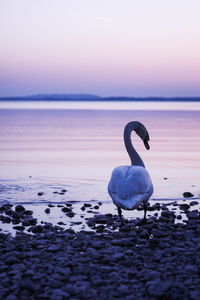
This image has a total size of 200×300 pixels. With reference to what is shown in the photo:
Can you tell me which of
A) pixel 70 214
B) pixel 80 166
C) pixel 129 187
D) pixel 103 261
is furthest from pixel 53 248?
pixel 80 166

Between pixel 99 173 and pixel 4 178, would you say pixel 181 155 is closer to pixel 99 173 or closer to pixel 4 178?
pixel 99 173

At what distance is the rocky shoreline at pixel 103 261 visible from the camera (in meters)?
5.94

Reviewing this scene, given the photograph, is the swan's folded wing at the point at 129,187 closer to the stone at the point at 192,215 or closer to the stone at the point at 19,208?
the stone at the point at 192,215

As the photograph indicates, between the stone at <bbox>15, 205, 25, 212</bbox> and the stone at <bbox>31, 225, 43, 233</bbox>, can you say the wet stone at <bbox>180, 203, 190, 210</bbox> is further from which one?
the stone at <bbox>31, 225, 43, 233</bbox>

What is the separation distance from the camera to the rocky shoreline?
594 centimetres

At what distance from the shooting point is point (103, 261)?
282 inches

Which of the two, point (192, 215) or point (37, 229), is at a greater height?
point (192, 215)

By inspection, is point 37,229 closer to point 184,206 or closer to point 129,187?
point 129,187

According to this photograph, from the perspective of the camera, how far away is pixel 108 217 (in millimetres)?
10570

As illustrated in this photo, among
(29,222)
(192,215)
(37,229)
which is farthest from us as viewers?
(192,215)

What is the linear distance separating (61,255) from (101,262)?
0.64 m

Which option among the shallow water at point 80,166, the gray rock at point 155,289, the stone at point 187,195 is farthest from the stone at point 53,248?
the stone at point 187,195

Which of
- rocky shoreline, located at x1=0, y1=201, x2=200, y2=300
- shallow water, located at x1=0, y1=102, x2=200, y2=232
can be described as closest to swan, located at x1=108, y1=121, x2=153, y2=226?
rocky shoreline, located at x1=0, y1=201, x2=200, y2=300

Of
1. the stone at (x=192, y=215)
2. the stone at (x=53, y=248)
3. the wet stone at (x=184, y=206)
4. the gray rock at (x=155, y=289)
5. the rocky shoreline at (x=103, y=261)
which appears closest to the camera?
the gray rock at (x=155, y=289)
